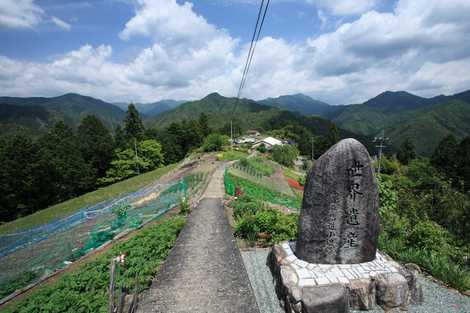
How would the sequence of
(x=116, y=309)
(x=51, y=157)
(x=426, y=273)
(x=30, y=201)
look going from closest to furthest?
(x=116, y=309)
(x=426, y=273)
(x=30, y=201)
(x=51, y=157)

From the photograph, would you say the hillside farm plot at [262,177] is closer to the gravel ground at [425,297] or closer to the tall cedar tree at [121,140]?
the gravel ground at [425,297]

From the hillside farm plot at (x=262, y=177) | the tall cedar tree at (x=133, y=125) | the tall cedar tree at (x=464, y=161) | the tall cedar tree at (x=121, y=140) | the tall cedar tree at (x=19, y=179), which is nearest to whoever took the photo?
the hillside farm plot at (x=262, y=177)

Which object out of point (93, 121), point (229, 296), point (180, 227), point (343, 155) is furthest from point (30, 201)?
point (343, 155)

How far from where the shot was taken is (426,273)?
21.2 ft

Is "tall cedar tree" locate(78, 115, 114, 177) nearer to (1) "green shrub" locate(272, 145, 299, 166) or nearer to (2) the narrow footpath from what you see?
(1) "green shrub" locate(272, 145, 299, 166)

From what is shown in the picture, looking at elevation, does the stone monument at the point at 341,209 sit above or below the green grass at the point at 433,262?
above

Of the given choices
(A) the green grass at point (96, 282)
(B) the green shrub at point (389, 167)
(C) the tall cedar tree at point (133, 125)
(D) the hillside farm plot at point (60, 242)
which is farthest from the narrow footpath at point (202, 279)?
(B) the green shrub at point (389, 167)

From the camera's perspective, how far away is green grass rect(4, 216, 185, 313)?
5.59 metres

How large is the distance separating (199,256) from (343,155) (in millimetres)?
5256

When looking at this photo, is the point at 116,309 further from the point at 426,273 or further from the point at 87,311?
the point at 426,273

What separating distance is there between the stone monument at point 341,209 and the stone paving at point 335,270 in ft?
0.49

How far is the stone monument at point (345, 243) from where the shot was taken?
5.23m

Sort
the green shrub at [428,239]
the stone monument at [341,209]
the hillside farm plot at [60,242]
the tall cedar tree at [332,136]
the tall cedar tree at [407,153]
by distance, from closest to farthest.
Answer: the stone monument at [341,209] → the green shrub at [428,239] → the hillside farm plot at [60,242] → the tall cedar tree at [407,153] → the tall cedar tree at [332,136]

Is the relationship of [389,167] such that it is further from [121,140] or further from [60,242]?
[60,242]
